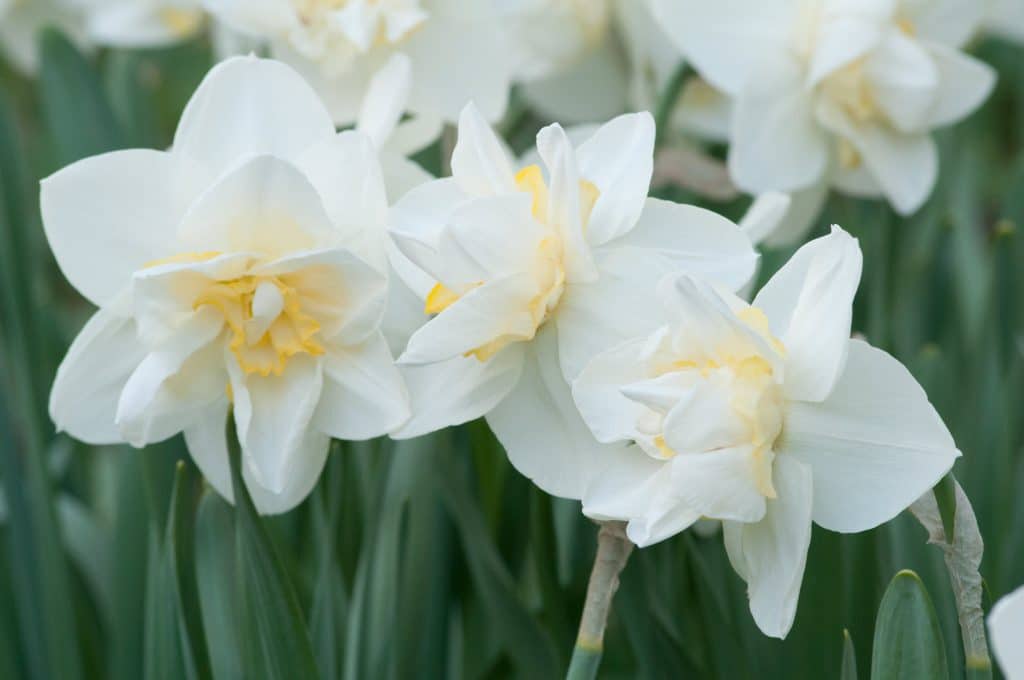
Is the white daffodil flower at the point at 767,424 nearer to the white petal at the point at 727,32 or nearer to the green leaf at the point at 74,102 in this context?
the white petal at the point at 727,32

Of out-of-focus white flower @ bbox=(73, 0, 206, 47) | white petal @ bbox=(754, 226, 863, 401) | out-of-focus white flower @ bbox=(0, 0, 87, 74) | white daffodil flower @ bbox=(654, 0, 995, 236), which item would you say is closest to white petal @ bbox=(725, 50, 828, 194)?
white daffodil flower @ bbox=(654, 0, 995, 236)

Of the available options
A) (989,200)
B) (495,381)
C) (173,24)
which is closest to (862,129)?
(495,381)

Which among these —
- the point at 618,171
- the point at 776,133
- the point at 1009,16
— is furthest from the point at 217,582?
the point at 1009,16

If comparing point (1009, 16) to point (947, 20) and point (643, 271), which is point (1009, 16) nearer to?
point (947, 20)

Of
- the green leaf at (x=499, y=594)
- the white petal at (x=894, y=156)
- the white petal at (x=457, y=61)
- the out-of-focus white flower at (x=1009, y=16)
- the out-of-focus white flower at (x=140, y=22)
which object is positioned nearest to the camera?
the green leaf at (x=499, y=594)

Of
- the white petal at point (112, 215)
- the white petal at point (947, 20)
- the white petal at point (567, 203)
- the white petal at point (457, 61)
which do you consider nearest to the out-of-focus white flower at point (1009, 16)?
the white petal at point (947, 20)

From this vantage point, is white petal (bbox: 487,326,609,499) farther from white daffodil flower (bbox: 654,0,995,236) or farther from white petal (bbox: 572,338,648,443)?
white daffodil flower (bbox: 654,0,995,236)
